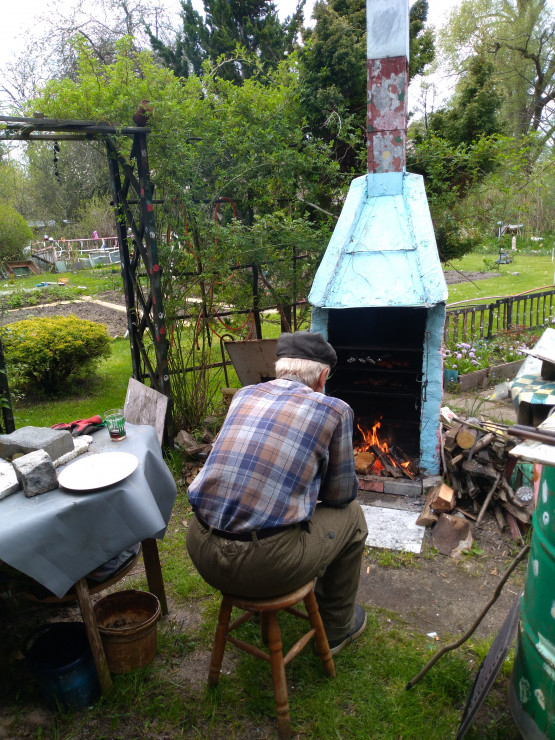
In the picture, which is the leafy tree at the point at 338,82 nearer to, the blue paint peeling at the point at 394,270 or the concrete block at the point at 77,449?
the blue paint peeling at the point at 394,270

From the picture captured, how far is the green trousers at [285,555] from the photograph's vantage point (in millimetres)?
2363

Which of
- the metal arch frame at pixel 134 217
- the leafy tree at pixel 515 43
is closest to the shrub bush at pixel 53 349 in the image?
the metal arch frame at pixel 134 217

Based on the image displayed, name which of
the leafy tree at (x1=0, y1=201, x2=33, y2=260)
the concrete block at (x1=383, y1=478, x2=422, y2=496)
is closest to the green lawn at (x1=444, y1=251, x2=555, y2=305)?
the concrete block at (x1=383, y1=478, x2=422, y2=496)

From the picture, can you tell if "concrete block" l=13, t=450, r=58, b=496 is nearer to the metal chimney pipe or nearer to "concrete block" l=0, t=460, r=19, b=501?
"concrete block" l=0, t=460, r=19, b=501

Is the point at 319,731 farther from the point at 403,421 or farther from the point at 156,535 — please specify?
the point at 403,421

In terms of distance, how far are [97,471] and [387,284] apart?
2850 mm

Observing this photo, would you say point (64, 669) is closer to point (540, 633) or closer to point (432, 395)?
point (540, 633)

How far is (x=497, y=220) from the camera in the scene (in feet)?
23.9

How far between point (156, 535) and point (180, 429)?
9.75 ft

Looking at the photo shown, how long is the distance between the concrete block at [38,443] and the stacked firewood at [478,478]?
2.82 m

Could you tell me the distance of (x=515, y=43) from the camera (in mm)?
20406

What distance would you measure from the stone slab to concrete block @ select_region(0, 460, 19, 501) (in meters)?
2.60

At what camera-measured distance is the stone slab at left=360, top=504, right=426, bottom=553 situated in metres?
4.07

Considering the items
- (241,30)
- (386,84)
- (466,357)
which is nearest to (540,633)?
(386,84)
